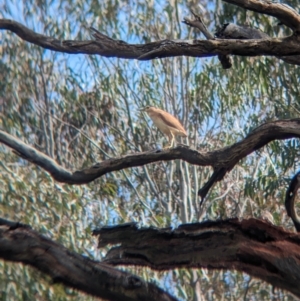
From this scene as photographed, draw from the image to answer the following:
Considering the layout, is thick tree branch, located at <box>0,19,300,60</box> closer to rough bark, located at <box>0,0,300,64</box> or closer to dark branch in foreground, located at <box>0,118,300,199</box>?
rough bark, located at <box>0,0,300,64</box>

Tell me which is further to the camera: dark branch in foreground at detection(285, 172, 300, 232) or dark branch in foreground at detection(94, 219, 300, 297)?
dark branch in foreground at detection(285, 172, 300, 232)

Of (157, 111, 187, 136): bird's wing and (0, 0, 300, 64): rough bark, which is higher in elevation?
(157, 111, 187, 136): bird's wing

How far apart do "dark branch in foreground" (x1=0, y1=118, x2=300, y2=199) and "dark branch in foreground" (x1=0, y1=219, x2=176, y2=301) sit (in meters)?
0.79

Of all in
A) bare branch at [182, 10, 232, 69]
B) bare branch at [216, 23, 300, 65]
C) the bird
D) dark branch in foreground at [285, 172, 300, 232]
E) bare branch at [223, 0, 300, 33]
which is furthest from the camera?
the bird

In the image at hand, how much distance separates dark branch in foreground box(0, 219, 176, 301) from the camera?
3.03 meters

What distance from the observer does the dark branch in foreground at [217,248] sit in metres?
3.33

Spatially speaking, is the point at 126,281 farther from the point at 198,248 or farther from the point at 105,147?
the point at 105,147

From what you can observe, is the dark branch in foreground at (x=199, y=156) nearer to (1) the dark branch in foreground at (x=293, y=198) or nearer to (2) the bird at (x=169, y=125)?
(1) the dark branch in foreground at (x=293, y=198)

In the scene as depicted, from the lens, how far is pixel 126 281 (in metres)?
3.16

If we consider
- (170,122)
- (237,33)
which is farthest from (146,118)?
(237,33)

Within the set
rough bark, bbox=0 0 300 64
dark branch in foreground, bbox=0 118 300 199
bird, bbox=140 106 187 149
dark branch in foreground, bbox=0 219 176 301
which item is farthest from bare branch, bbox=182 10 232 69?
bird, bbox=140 106 187 149

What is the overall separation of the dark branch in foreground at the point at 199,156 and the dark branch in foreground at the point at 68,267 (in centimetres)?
79

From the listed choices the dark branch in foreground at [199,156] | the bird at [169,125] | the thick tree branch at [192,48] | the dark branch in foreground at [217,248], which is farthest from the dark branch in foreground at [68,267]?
the bird at [169,125]

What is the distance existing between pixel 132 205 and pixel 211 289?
1451mm
